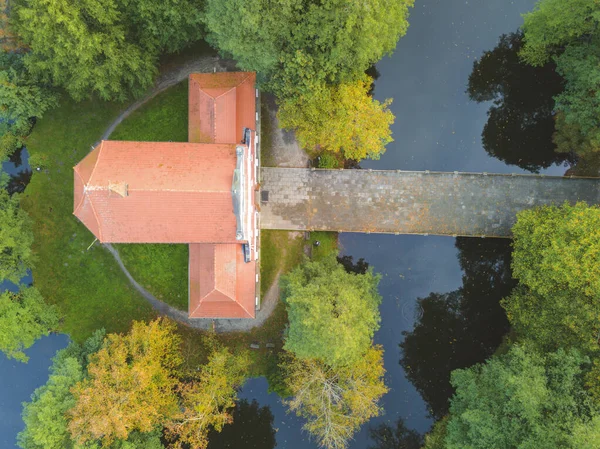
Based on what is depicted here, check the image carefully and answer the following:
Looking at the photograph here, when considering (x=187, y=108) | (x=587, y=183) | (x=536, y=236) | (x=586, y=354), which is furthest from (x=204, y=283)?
(x=587, y=183)

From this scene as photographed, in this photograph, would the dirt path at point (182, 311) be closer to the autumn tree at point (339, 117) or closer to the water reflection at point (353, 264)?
the water reflection at point (353, 264)

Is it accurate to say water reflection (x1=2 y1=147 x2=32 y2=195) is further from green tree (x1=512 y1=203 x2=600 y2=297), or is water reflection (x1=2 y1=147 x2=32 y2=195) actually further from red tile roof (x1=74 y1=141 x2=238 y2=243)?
green tree (x1=512 y1=203 x2=600 y2=297)

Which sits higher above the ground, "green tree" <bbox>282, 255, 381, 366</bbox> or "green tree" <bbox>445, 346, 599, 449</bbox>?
"green tree" <bbox>282, 255, 381, 366</bbox>

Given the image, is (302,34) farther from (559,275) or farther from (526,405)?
(526,405)

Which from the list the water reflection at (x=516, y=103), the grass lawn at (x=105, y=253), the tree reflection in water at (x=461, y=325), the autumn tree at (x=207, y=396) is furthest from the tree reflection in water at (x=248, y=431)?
the water reflection at (x=516, y=103)

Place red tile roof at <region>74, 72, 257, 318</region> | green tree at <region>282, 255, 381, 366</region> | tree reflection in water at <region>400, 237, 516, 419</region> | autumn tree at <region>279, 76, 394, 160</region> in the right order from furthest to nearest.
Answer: tree reflection in water at <region>400, 237, 516, 419</region> → autumn tree at <region>279, 76, 394, 160</region> → red tile roof at <region>74, 72, 257, 318</region> → green tree at <region>282, 255, 381, 366</region>

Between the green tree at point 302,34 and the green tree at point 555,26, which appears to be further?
the green tree at point 555,26

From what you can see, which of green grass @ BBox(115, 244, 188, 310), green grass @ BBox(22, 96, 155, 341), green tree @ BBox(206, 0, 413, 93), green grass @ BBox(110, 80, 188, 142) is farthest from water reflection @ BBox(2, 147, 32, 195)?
green tree @ BBox(206, 0, 413, 93)

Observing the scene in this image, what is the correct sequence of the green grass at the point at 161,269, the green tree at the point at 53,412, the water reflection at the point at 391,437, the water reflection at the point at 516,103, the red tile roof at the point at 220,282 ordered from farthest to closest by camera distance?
the water reflection at the point at 391,437 < the green grass at the point at 161,269 < the water reflection at the point at 516,103 < the red tile roof at the point at 220,282 < the green tree at the point at 53,412
